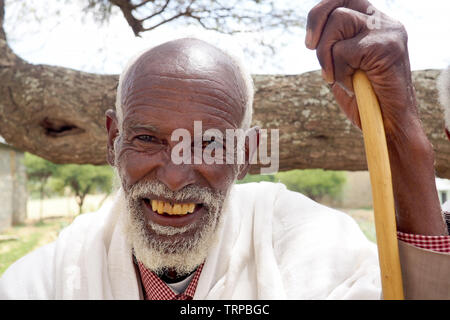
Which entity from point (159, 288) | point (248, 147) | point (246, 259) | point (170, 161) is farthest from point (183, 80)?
point (159, 288)

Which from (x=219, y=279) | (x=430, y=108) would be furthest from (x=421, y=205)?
(x=430, y=108)

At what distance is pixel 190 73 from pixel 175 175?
526mm

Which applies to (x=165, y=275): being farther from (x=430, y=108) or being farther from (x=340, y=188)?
(x=340, y=188)

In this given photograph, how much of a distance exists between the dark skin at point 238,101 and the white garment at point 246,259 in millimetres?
282

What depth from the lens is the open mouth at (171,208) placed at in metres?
1.79

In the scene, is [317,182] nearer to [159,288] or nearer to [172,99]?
[159,288]

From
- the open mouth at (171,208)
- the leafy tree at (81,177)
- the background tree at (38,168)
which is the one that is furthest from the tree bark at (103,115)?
the background tree at (38,168)

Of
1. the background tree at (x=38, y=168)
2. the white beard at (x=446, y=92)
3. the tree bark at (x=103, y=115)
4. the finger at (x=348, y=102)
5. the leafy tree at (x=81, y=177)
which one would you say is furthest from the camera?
the background tree at (x=38, y=168)

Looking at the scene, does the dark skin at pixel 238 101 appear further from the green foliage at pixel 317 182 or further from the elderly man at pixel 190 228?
the green foliage at pixel 317 182

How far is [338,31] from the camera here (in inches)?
53.2

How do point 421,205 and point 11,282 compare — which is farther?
point 11,282

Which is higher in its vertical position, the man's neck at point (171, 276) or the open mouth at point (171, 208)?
the open mouth at point (171, 208)

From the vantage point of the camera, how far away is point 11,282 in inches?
74.2

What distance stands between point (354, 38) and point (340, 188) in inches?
1174
